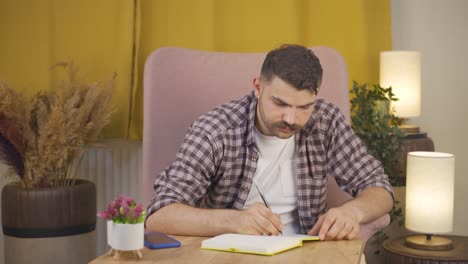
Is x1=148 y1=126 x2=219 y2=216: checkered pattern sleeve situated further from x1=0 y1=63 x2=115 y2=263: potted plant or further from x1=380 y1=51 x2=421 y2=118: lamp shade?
x1=380 y1=51 x2=421 y2=118: lamp shade

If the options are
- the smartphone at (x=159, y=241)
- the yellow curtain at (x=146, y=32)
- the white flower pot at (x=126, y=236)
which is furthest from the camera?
the yellow curtain at (x=146, y=32)

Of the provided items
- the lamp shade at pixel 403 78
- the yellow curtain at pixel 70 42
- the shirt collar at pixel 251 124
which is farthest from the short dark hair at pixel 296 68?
the yellow curtain at pixel 70 42

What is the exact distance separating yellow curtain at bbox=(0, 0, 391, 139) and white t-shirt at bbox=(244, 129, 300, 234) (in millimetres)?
1003

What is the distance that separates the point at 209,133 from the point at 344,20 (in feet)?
4.04

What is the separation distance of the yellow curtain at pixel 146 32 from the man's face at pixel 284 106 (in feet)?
3.88

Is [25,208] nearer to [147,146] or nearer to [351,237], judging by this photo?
[147,146]

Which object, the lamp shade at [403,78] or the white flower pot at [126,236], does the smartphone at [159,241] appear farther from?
the lamp shade at [403,78]

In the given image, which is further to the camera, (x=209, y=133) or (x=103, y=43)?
(x=103, y=43)

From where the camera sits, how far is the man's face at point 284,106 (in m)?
1.95

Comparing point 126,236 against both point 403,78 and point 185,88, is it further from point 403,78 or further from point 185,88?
point 403,78

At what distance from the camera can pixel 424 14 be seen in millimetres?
3357

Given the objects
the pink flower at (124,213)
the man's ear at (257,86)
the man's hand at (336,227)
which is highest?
the man's ear at (257,86)

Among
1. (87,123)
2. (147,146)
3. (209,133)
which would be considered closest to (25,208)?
(87,123)

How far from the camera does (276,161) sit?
87.4 inches
